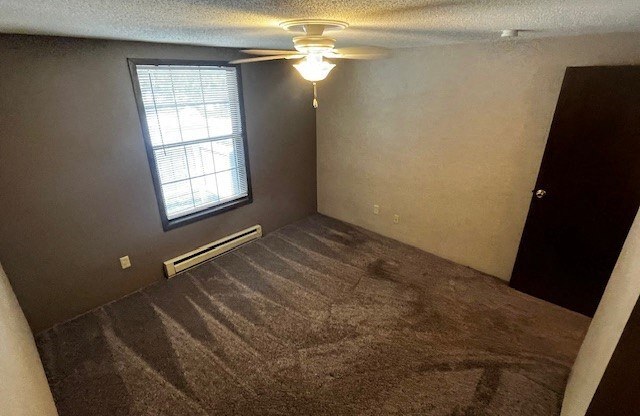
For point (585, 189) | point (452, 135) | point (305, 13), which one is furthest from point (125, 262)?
point (585, 189)

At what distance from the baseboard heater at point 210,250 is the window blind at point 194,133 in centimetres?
44

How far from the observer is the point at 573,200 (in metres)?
2.53

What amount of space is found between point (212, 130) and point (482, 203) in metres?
2.93

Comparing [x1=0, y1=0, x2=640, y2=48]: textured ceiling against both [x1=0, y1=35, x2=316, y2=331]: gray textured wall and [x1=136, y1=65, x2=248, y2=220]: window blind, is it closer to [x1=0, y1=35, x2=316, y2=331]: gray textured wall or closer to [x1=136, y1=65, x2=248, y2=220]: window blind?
[x1=0, y1=35, x2=316, y2=331]: gray textured wall

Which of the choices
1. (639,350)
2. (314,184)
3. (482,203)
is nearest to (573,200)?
(482,203)

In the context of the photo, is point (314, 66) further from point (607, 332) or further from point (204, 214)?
point (204, 214)

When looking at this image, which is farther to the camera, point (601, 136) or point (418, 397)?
point (601, 136)

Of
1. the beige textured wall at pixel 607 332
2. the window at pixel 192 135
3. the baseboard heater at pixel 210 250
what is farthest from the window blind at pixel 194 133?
the beige textured wall at pixel 607 332

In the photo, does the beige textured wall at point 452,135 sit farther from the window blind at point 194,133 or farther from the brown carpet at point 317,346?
the window blind at point 194,133

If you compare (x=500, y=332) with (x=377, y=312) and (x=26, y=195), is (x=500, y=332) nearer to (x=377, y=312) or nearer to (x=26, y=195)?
(x=377, y=312)

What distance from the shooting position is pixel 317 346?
242cm

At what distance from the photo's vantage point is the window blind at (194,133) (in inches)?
113

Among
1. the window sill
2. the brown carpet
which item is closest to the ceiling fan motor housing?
the brown carpet

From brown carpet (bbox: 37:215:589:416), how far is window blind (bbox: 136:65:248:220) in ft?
2.82
